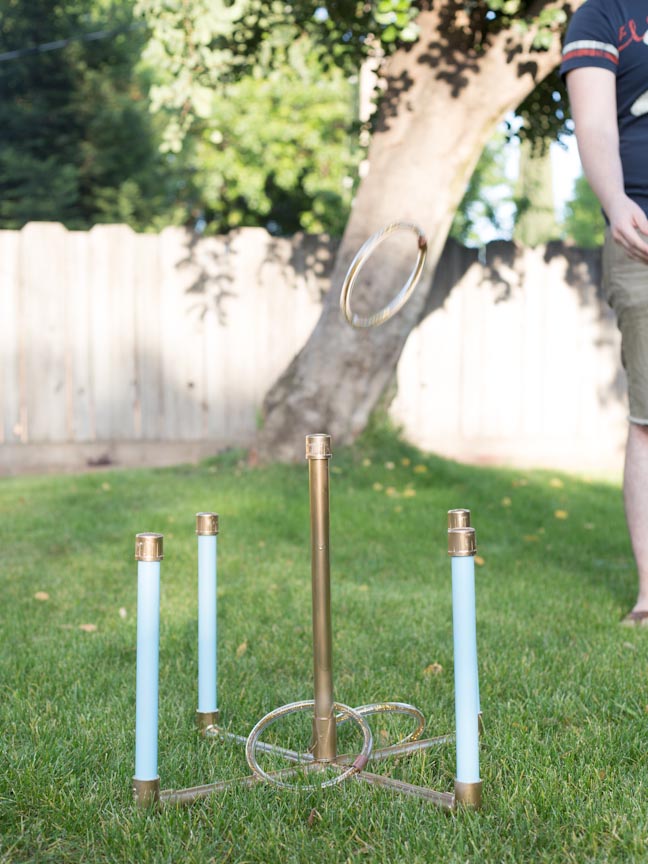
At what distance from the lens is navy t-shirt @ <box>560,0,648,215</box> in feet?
10.6

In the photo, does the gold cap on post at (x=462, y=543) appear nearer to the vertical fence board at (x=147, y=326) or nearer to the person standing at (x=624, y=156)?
the person standing at (x=624, y=156)

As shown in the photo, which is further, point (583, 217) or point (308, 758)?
point (583, 217)

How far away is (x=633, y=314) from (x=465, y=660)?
75.9 inches

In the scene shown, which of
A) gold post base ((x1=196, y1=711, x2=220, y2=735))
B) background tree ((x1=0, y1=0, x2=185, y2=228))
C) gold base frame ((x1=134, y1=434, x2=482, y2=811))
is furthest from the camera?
background tree ((x1=0, y1=0, x2=185, y2=228))

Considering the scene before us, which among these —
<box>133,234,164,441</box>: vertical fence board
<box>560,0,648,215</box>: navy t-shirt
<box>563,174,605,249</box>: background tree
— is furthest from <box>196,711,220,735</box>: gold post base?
<box>563,174,605,249</box>: background tree

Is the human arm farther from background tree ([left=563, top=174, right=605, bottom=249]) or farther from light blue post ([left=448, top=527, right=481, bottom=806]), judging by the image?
background tree ([left=563, top=174, right=605, bottom=249])

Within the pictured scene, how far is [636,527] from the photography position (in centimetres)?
338

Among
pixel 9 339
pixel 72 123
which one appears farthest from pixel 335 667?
pixel 72 123

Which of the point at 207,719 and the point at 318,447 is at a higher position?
the point at 318,447

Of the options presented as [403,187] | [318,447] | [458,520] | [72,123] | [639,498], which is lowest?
[639,498]

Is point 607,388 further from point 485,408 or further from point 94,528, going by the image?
point 94,528

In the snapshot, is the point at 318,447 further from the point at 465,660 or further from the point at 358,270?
the point at 465,660

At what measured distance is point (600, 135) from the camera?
317 cm

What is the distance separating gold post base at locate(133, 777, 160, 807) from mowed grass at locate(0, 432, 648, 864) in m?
0.04
